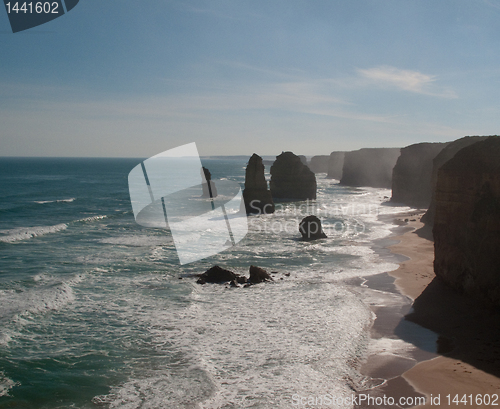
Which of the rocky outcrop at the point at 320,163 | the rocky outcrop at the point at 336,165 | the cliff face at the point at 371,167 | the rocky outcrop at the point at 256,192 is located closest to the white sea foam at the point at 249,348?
the rocky outcrop at the point at 256,192

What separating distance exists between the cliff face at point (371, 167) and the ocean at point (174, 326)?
235 feet

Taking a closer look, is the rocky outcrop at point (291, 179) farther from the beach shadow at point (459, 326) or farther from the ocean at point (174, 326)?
the beach shadow at point (459, 326)

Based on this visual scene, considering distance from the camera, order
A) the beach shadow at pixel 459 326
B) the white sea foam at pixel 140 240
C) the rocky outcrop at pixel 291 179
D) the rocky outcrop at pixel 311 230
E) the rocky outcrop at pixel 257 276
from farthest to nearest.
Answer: the rocky outcrop at pixel 291 179 → the rocky outcrop at pixel 311 230 → the white sea foam at pixel 140 240 → the rocky outcrop at pixel 257 276 → the beach shadow at pixel 459 326

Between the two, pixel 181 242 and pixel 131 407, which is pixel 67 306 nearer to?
pixel 131 407

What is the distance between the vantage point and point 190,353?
13.4 metres

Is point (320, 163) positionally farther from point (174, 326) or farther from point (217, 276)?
point (174, 326)

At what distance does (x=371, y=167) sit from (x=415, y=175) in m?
44.9

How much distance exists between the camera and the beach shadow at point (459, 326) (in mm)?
12281

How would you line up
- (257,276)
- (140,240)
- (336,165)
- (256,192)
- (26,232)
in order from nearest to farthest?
1. (257,276)
2. (140,240)
3. (26,232)
4. (256,192)
5. (336,165)

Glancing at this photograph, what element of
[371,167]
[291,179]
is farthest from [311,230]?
[371,167]

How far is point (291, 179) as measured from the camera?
64.7 meters

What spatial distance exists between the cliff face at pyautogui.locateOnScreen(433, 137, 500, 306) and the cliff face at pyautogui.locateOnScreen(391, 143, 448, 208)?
37871 mm

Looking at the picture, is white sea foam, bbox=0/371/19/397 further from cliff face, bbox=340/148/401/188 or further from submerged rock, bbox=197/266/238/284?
cliff face, bbox=340/148/401/188

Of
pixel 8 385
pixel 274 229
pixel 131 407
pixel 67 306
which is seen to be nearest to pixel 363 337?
pixel 131 407
